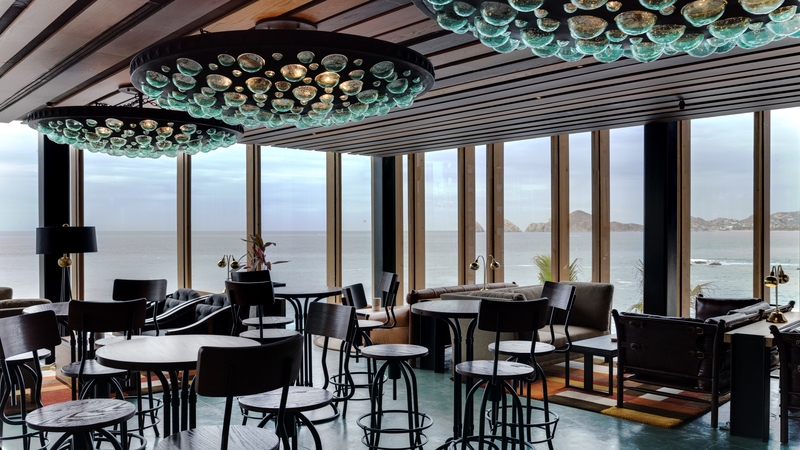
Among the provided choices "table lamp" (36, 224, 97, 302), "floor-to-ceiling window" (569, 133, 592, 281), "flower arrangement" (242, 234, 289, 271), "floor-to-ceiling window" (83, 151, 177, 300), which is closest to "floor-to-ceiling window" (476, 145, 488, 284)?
"floor-to-ceiling window" (569, 133, 592, 281)

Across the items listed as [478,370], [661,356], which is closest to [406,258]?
[661,356]

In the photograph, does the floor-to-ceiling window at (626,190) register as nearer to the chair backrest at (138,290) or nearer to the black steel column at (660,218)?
the black steel column at (660,218)

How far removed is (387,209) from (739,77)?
5.94 m

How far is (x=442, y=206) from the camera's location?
9594 mm

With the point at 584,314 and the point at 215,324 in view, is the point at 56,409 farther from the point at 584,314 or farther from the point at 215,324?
the point at 584,314

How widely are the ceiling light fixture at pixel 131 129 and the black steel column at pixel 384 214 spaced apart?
4.58 meters

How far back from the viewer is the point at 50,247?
5.67 meters

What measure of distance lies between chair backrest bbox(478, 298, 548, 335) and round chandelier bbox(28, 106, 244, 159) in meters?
2.59

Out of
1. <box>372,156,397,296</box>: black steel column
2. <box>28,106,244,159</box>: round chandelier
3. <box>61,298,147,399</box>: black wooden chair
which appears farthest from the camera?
<box>372,156,397,296</box>: black steel column

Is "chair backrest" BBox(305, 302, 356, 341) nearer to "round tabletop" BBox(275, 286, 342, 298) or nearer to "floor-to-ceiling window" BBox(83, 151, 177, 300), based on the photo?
"round tabletop" BBox(275, 286, 342, 298)

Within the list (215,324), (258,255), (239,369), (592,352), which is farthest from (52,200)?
(592,352)

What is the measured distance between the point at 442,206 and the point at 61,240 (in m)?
5.64

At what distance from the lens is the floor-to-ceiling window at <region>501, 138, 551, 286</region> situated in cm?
841

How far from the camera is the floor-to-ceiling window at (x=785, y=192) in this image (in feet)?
21.0
